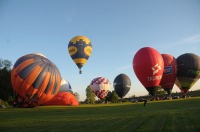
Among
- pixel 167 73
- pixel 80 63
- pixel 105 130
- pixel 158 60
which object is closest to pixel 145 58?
Answer: pixel 158 60

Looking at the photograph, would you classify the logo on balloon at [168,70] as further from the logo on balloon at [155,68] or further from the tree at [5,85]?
the tree at [5,85]

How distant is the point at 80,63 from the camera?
148 ft

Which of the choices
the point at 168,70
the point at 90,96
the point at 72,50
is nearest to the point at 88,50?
the point at 72,50

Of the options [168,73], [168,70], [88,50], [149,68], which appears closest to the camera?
[149,68]

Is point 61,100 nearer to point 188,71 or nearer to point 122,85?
point 188,71

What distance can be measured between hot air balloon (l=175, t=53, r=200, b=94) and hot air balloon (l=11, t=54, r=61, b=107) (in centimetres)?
2707

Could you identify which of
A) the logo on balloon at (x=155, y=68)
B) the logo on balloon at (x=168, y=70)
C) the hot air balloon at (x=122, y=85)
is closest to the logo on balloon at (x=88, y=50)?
the logo on balloon at (x=168, y=70)

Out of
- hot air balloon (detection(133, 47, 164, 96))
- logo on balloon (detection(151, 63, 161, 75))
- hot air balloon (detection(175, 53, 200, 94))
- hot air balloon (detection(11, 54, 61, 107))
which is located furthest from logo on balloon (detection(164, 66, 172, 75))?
hot air balloon (detection(11, 54, 61, 107))

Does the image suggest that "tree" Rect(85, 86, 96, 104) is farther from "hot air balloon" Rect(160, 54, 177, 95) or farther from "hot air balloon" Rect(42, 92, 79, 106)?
"hot air balloon" Rect(42, 92, 79, 106)

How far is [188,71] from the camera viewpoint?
1842 inches

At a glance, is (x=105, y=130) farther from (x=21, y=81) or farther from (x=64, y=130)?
(x=21, y=81)

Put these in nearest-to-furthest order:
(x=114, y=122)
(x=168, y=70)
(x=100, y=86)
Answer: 1. (x=114, y=122)
2. (x=168, y=70)
3. (x=100, y=86)

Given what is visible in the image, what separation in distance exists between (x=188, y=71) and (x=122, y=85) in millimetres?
21565

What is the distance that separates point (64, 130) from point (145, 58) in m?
26.4
